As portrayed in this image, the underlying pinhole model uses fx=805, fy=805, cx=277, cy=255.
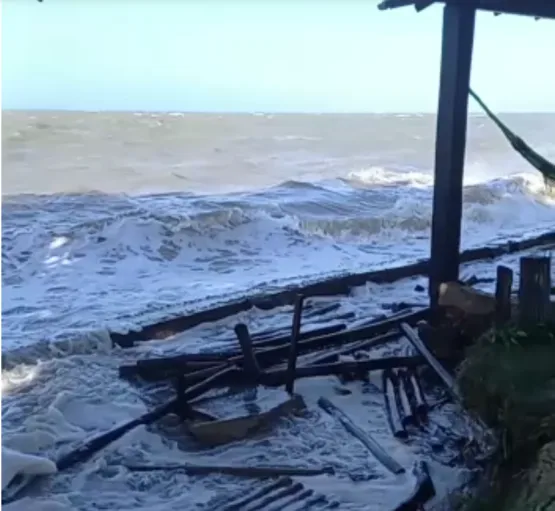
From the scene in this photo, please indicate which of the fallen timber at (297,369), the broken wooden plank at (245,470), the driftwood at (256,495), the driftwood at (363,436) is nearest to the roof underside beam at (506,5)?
the fallen timber at (297,369)

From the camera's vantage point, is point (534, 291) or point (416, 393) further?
point (416, 393)

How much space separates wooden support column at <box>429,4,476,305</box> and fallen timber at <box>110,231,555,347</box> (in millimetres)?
1722

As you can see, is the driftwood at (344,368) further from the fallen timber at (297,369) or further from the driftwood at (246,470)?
the driftwood at (246,470)

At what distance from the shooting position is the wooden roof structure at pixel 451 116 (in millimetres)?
4797

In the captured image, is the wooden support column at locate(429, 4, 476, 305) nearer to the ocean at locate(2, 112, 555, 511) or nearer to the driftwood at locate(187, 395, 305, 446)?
the driftwood at locate(187, 395, 305, 446)

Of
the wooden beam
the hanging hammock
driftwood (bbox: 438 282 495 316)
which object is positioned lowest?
driftwood (bbox: 438 282 495 316)

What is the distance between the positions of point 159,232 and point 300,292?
562 centimetres

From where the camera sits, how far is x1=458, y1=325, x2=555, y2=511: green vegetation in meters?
2.57

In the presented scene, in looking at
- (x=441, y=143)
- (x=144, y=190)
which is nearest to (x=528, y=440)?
(x=441, y=143)

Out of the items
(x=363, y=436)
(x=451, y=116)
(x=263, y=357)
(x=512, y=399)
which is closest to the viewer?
(x=512, y=399)

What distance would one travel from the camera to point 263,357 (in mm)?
5145

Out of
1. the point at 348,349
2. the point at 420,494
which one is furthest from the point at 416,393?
the point at 420,494

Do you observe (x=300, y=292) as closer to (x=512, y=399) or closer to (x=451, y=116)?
(x=451, y=116)

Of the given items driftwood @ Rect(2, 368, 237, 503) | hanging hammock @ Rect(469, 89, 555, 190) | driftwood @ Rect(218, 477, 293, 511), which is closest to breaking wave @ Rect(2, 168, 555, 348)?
driftwood @ Rect(2, 368, 237, 503)
